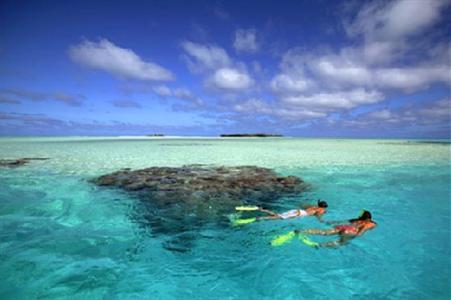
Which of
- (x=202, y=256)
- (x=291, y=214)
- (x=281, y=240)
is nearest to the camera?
(x=202, y=256)

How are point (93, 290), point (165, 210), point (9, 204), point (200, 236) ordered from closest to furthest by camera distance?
point (93, 290) < point (200, 236) < point (165, 210) < point (9, 204)

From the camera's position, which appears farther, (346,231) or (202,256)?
(346,231)

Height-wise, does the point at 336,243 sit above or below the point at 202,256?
above

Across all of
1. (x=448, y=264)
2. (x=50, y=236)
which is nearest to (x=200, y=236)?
(x=50, y=236)

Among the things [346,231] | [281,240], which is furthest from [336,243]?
[281,240]

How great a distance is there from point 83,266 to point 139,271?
4.66 feet

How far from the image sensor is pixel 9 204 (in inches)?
482

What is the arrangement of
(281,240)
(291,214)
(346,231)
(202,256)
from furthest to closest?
(291,214)
(346,231)
(281,240)
(202,256)

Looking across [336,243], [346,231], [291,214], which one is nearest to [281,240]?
[336,243]

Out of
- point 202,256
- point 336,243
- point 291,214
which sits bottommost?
point 202,256

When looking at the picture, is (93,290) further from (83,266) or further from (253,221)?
(253,221)

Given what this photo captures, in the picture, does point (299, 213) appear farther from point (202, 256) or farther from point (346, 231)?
point (202, 256)

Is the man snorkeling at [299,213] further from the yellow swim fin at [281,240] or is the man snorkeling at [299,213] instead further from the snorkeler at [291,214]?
the yellow swim fin at [281,240]

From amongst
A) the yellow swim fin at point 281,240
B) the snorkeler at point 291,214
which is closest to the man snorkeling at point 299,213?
the snorkeler at point 291,214
